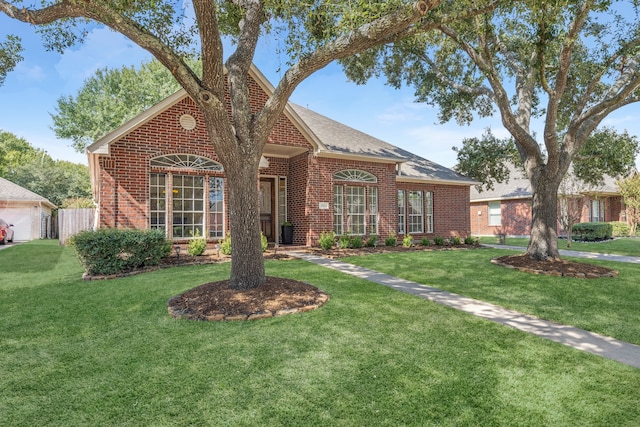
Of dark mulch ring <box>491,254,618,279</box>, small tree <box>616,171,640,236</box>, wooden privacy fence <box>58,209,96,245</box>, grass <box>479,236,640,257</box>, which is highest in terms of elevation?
small tree <box>616,171,640,236</box>

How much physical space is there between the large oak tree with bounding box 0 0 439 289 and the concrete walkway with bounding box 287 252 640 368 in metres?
2.94

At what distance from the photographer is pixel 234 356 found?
3473 mm

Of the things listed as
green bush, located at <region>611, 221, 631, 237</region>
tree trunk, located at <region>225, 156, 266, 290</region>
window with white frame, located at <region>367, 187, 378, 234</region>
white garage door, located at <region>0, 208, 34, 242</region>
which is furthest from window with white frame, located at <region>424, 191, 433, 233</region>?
white garage door, located at <region>0, 208, 34, 242</region>

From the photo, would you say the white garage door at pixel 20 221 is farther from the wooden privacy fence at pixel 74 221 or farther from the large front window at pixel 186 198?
the large front window at pixel 186 198

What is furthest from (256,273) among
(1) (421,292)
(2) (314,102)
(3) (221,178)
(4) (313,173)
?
(2) (314,102)

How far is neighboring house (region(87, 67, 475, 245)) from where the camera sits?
9.77 m

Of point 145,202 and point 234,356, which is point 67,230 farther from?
point 234,356

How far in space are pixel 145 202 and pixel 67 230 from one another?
36.6 ft

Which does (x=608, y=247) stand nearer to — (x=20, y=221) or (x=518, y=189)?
(x=518, y=189)

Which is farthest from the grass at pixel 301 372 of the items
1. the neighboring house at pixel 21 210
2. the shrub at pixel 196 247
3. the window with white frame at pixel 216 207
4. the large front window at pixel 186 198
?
the neighboring house at pixel 21 210

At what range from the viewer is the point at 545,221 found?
9344mm

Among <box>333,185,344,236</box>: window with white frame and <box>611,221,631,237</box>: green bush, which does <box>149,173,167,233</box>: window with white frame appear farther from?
<box>611,221,631,237</box>: green bush

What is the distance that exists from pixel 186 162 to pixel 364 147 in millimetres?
7344

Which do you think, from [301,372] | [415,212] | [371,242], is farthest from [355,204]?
[301,372]
